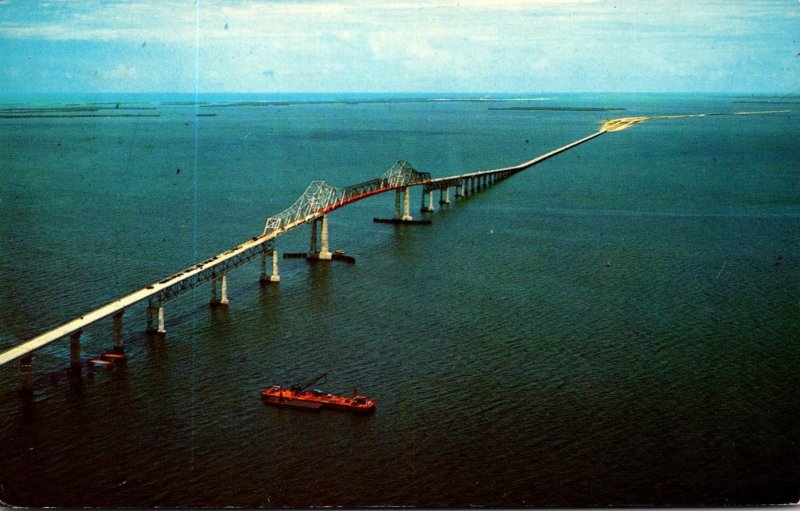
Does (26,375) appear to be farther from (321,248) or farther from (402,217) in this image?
(402,217)

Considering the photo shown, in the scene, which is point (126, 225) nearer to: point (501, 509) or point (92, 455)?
point (92, 455)

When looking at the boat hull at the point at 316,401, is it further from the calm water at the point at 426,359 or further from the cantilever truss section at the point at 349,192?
the cantilever truss section at the point at 349,192

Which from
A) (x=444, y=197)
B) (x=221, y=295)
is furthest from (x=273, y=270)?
(x=444, y=197)

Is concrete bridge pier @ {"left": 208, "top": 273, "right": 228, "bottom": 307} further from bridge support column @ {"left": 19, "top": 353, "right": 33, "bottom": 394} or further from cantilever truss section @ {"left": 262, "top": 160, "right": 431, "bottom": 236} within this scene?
cantilever truss section @ {"left": 262, "top": 160, "right": 431, "bottom": 236}

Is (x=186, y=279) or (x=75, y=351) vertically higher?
(x=186, y=279)

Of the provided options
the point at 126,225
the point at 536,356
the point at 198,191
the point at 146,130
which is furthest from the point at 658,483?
the point at 146,130

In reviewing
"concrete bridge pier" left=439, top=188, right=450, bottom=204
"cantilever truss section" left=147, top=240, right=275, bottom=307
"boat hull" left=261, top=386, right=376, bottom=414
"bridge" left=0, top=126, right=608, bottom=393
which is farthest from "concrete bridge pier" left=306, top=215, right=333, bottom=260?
"concrete bridge pier" left=439, top=188, right=450, bottom=204
